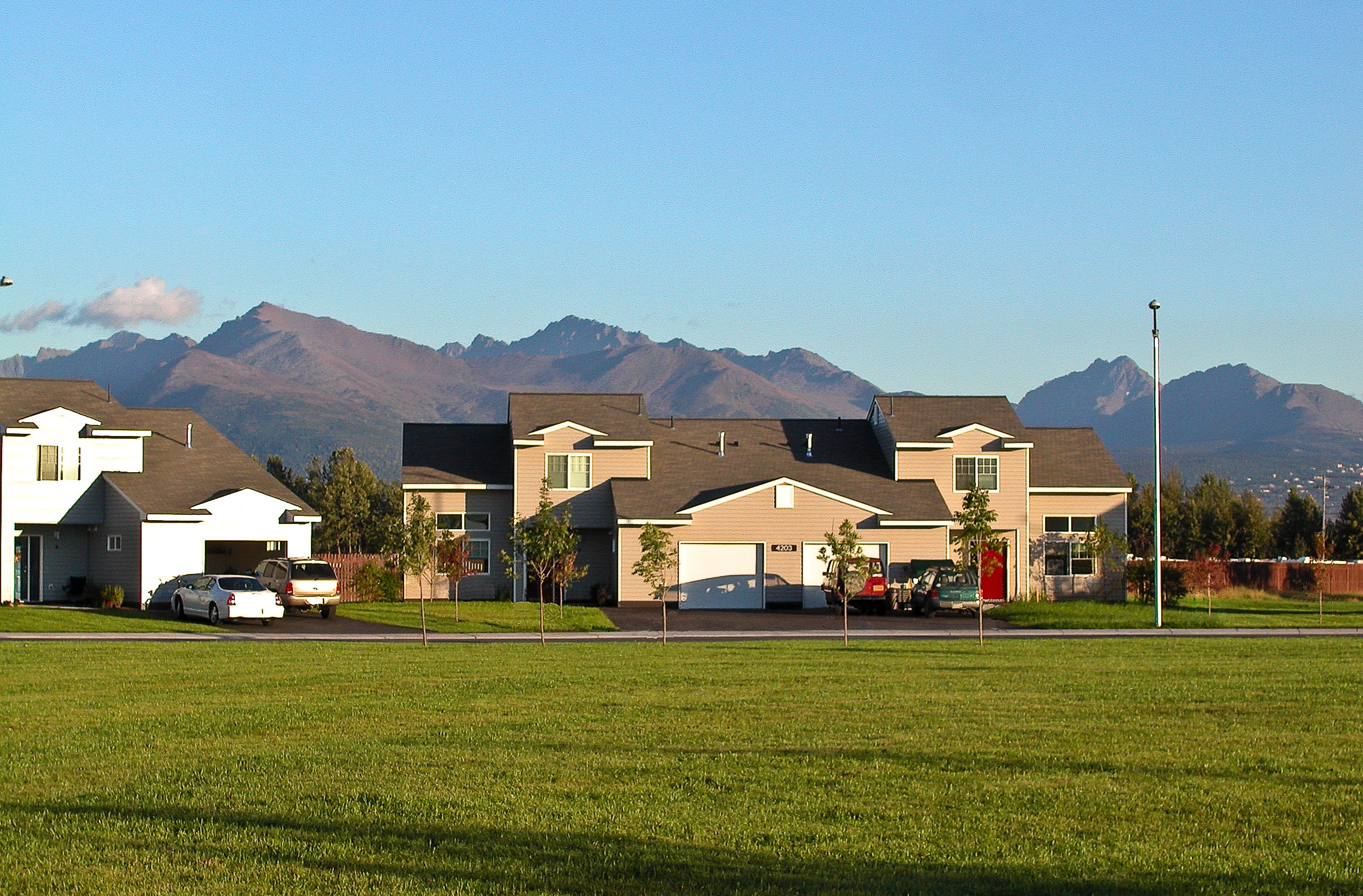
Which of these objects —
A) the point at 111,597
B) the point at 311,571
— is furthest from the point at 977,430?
the point at 111,597

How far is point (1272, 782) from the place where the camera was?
36.6 feet

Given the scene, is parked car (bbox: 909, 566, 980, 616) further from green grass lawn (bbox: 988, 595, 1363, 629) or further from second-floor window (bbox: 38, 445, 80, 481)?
second-floor window (bbox: 38, 445, 80, 481)

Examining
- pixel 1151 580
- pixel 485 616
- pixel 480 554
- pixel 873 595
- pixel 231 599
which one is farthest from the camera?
pixel 480 554

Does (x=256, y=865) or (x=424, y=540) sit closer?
(x=256, y=865)

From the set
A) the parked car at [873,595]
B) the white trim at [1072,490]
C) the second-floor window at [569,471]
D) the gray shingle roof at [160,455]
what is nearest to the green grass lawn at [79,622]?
the gray shingle roof at [160,455]

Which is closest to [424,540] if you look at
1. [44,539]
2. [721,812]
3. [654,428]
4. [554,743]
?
[44,539]

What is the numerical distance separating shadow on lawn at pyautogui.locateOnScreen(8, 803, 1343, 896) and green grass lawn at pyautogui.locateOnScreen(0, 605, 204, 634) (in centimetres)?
2823

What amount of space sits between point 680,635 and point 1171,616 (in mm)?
16171

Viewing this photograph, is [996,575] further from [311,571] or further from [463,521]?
[311,571]

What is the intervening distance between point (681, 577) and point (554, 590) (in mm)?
4394

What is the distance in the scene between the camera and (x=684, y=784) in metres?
11.1

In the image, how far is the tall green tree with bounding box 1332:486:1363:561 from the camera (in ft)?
289

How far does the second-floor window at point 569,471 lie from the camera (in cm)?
5166

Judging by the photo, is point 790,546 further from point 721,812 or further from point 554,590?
point 721,812
